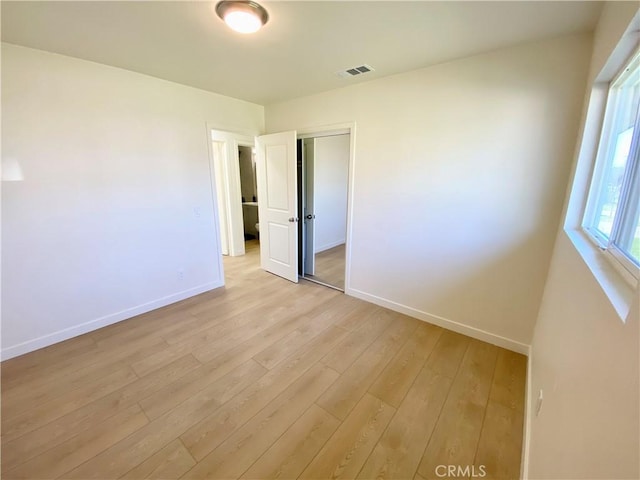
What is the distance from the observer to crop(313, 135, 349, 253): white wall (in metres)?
4.91

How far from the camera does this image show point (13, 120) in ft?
6.55

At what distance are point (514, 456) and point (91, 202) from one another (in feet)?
11.8

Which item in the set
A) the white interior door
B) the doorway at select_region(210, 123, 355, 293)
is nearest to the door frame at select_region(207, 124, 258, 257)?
the doorway at select_region(210, 123, 355, 293)

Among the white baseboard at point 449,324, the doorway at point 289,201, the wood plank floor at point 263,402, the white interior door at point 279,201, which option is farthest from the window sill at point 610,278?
the white interior door at point 279,201

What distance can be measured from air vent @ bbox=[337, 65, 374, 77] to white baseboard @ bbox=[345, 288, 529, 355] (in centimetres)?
230

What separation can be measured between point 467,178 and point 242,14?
202 centimetres

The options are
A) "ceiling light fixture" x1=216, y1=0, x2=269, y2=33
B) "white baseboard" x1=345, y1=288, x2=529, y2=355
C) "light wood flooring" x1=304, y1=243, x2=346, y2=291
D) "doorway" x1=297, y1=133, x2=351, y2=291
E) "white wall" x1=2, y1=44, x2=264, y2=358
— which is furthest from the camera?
"light wood flooring" x1=304, y1=243, x2=346, y2=291

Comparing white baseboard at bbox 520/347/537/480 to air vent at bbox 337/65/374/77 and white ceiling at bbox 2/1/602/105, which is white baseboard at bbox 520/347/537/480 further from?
air vent at bbox 337/65/374/77

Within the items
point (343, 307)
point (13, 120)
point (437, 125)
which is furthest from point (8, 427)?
point (437, 125)

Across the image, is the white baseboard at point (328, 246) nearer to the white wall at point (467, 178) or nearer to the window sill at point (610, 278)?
the white wall at point (467, 178)

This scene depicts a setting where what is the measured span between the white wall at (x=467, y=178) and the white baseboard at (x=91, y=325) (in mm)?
2171

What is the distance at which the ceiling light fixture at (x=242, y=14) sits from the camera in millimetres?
1485

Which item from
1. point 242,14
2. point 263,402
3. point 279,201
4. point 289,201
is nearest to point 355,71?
point 242,14

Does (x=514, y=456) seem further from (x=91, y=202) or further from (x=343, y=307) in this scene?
(x=91, y=202)
